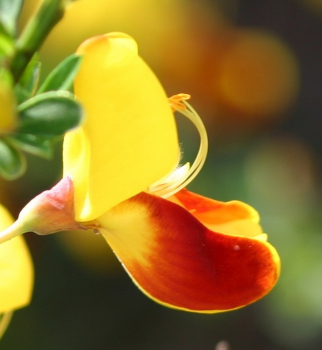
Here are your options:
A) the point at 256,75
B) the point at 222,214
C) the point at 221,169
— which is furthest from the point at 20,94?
the point at 256,75

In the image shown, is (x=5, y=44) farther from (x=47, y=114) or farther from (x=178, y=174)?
(x=178, y=174)

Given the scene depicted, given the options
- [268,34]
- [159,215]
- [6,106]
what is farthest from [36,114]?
[268,34]

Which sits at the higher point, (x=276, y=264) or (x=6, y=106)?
(x=6, y=106)

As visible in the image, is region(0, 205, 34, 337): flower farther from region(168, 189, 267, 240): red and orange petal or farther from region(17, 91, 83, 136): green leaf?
region(17, 91, 83, 136): green leaf

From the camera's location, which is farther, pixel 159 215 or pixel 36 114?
pixel 159 215

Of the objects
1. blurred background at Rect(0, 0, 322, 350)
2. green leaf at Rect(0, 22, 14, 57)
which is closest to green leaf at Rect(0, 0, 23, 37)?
green leaf at Rect(0, 22, 14, 57)

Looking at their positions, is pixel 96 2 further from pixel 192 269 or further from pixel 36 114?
pixel 36 114
